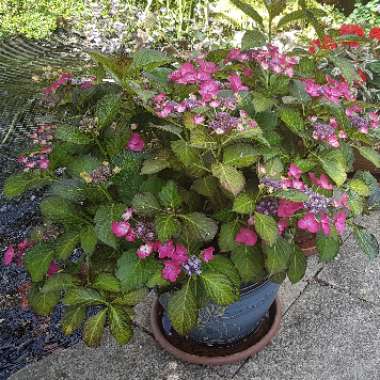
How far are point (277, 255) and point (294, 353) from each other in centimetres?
67

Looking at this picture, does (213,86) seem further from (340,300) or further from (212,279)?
(340,300)

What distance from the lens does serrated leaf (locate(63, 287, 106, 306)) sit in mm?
1415

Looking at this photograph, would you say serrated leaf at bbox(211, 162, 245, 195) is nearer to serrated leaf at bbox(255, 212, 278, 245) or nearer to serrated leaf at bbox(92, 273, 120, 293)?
serrated leaf at bbox(255, 212, 278, 245)

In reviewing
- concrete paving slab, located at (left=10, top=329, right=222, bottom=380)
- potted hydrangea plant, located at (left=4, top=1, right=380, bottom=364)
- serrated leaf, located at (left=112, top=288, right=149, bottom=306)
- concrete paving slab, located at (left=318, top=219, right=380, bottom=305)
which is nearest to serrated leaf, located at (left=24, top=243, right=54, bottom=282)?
potted hydrangea plant, located at (left=4, top=1, right=380, bottom=364)

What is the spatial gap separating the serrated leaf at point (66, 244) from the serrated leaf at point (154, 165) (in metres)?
0.32

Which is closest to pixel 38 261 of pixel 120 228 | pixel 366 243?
pixel 120 228

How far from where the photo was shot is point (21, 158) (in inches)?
65.9

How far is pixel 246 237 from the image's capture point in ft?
4.59

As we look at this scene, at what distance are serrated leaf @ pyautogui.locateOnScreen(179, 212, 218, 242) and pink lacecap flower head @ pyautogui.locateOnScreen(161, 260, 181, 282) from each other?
10 cm

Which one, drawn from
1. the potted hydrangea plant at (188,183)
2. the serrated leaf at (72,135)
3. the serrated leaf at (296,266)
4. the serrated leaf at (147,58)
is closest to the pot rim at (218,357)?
the potted hydrangea plant at (188,183)

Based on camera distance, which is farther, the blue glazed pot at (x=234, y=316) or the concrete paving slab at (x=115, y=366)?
the concrete paving slab at (x=115, y=366)

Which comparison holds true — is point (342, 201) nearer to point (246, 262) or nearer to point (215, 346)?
point (246, 262)

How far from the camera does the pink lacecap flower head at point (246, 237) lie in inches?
55.0

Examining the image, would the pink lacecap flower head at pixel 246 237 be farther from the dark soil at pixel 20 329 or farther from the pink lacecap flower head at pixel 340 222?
the dark soil at pixel 20 329
